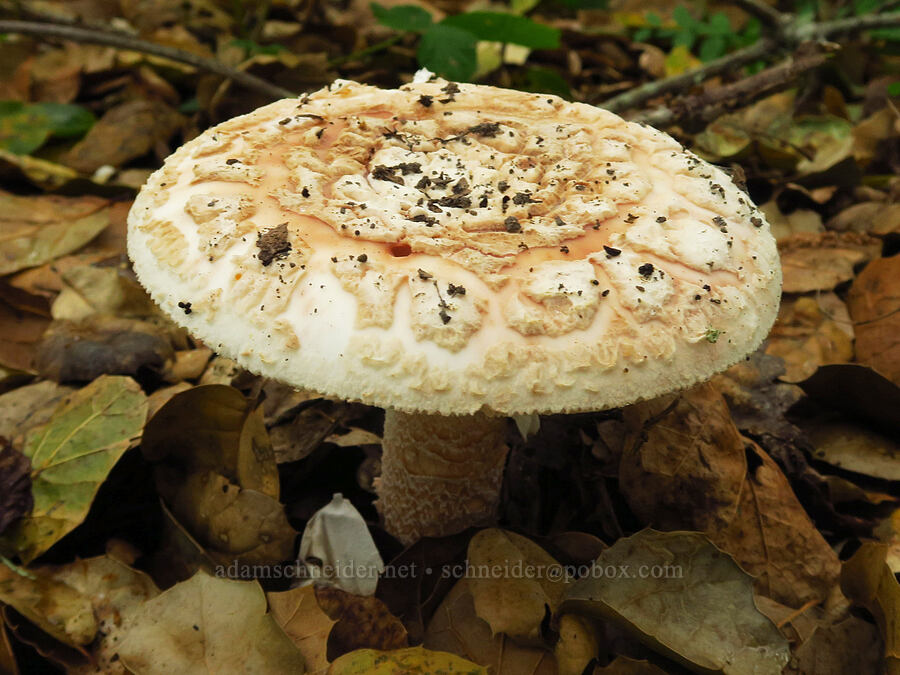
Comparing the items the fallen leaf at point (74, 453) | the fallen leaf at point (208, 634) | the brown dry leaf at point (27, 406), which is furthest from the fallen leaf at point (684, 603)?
the brown dry leaf at point (27, 406)

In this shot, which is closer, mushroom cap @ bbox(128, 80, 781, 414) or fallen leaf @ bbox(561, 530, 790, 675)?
mushroom cap @ bbox(128, 80, 781, 414)

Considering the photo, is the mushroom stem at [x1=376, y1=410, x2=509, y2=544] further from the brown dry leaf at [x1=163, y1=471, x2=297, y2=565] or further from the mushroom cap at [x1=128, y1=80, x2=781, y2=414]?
the mushroom cap at [x1=128, y1=80, x2=781, y2=414]

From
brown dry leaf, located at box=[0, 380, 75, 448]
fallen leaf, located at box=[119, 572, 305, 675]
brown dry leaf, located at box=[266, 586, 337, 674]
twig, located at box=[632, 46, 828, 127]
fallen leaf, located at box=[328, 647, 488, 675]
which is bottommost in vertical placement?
brown dry leaf, located at box=[0, 380, 75, 448]

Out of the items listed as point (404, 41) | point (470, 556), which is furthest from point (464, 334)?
point (404, 41)

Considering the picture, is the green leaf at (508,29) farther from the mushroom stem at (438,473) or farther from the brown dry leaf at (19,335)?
the brown dry leaf at (19,335)

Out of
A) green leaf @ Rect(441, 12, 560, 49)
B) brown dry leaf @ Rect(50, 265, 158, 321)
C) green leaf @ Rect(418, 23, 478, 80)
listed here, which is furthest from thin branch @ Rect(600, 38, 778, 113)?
brown dry leaf @ Rect(50, 265, 158, 321)

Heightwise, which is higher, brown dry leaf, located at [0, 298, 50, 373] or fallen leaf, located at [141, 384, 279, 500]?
fallen leaf, located at [141, 384, 279, 500]
